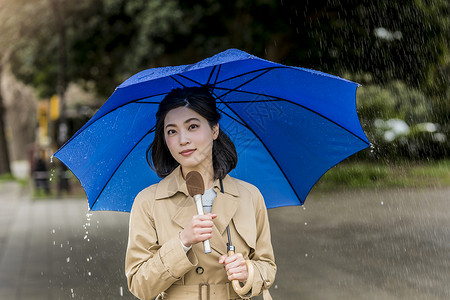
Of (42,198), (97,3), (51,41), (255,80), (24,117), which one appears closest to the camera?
(255,80)

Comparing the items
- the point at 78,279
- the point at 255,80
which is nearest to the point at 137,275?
the point at 255,80

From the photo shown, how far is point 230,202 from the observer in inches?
102

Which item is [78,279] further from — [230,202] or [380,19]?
[380,19]

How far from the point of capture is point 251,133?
3.16 metres

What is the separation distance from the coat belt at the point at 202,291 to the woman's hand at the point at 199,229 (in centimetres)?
25

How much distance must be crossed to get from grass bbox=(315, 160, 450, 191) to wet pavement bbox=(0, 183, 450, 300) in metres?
5.13

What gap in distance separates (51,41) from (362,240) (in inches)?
617

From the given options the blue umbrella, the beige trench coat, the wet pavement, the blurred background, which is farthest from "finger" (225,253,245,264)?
the blurred background

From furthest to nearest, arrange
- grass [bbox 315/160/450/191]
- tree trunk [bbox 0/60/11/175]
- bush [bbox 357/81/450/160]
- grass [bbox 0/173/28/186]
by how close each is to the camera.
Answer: tree trunk [bbox 0/60/11/175]
grass [bbox 0/173/28/186]
bush [bbox 357/81/450/160]
grass [bbox 315/160/450/191]

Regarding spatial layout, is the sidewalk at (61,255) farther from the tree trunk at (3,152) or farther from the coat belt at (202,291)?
the tree trunk at (3,152)

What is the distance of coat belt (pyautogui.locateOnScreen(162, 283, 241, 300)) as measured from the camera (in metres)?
2.54

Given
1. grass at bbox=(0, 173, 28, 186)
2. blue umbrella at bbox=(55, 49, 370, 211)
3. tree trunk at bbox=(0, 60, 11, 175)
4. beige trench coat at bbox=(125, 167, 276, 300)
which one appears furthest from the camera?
tree trunk at bbox=(0, 60, 11, 175)

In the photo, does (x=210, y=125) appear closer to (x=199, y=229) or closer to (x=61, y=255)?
(x=199, y=229)

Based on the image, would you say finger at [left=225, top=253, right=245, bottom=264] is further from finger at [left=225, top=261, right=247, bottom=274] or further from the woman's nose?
the woman's nose
